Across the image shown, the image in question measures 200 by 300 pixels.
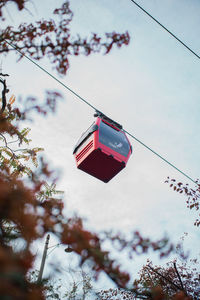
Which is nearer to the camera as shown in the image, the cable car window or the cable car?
the cable car

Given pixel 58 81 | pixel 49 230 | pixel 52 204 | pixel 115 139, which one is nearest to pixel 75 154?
pixel 115 139

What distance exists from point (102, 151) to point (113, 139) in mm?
625

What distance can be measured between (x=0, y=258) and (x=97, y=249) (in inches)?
49.6

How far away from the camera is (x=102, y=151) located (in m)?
5.44

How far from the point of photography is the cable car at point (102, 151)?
18.2 feet

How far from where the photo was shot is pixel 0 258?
1.19m

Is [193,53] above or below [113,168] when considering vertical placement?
above

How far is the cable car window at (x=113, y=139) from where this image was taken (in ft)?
18.7

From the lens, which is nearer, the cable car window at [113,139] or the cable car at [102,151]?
the cable car at [102,151]

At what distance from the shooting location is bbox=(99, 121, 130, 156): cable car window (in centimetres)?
570

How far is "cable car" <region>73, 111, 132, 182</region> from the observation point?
18.2 feet

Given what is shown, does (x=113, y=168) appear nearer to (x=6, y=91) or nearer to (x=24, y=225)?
(x=6, y=91)

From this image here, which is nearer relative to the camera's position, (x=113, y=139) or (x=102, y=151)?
(x=102, y=151)

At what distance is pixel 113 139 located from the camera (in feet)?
19.4
